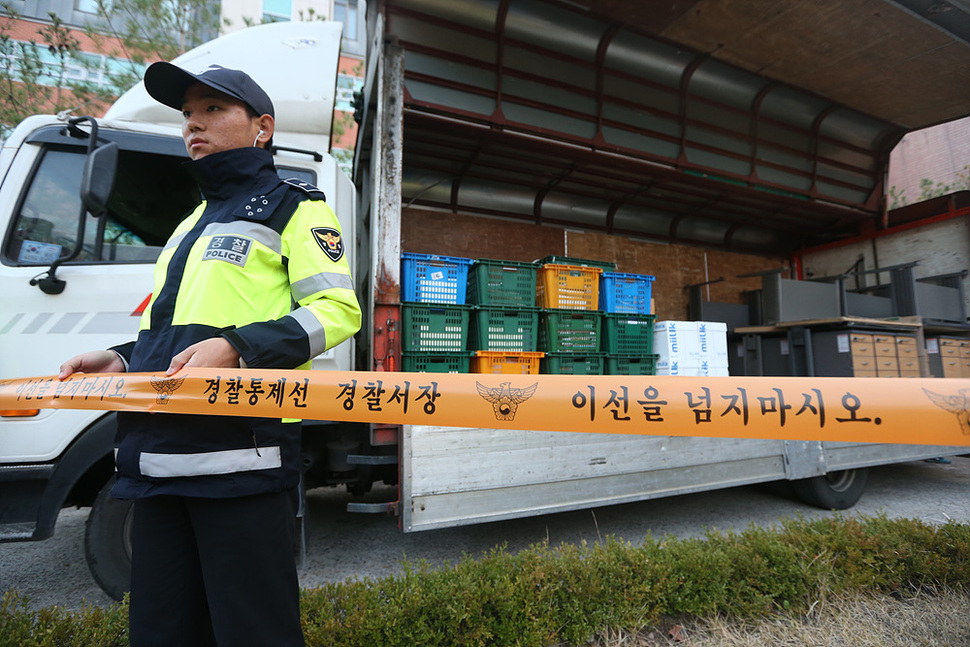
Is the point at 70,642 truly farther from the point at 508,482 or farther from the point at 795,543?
the point at 795,543

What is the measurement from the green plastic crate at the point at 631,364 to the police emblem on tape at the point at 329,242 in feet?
11.2

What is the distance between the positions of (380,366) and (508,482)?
44.0 inches

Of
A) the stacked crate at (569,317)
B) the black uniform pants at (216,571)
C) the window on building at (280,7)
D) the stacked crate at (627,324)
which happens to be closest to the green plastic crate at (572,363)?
the stacked crate at (569,317)

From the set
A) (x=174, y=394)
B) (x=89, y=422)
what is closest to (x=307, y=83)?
(x=89, y=422)

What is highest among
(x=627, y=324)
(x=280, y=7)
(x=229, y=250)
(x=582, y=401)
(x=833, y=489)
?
(x=280, y=7)

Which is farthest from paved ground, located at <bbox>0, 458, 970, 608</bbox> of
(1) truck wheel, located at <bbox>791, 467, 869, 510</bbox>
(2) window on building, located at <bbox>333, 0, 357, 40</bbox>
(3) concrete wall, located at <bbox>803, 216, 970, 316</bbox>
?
(2) window on building, located at <bbox>333, 0, 357, 40</bbox>

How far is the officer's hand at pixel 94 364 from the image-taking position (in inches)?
55.0

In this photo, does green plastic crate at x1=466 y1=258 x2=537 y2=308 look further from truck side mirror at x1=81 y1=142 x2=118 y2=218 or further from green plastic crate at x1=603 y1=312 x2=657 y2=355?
truck side mirror at x1=81 y1=142 x2=118 y2=218

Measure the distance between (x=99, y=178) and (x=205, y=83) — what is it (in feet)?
4.65

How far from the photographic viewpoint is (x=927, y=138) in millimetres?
7301

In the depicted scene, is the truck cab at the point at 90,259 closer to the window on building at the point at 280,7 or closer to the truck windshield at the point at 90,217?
the truck windshield at the point at 90,217

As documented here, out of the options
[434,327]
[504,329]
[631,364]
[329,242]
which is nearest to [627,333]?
[631,364]

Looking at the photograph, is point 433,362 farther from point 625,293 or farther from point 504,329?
point 625,293

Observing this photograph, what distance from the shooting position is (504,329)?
3.86m
